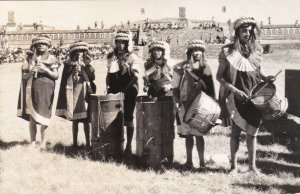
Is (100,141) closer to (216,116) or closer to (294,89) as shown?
(216,116)

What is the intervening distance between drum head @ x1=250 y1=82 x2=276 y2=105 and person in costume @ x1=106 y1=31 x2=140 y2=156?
6.40 ft

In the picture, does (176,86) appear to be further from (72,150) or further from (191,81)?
(72,150)

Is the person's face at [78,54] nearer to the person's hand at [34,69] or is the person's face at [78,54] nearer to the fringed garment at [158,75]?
A: the person's hand at [34,69]

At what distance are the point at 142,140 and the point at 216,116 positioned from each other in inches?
49.1

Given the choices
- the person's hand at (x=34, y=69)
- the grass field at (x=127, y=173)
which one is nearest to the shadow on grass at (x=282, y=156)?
the grass field at (x=127, y=173)

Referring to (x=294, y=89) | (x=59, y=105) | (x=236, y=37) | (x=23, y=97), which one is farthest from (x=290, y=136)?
(x=23, y=97)

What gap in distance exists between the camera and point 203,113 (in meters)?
5.93

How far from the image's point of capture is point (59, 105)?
7.75 metres

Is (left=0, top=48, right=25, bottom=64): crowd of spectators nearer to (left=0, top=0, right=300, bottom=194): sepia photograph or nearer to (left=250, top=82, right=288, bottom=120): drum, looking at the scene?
(left=0, top=0, right=300, bottom=194): sepia photograph

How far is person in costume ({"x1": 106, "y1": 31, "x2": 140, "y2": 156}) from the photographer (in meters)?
7.09

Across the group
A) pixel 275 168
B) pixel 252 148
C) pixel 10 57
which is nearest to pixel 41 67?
pixel 252 148

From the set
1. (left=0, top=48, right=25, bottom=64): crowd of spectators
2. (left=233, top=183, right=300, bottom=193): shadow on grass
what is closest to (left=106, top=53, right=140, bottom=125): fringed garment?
(left=233, top=183, right=300, bottom=193): shadow on grass

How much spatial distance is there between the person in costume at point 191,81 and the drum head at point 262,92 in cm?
63

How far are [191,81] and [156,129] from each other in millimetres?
863
